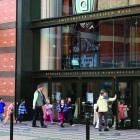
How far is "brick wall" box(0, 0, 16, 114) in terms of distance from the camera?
68.7ft

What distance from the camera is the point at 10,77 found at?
2097cm

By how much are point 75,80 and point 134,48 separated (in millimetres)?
3563

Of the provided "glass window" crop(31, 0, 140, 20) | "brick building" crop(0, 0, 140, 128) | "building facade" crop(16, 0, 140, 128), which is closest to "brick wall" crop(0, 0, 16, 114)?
"brick building" crop(0, 0, 140, 128)

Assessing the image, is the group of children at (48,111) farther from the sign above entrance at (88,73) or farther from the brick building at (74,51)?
the sign above entrance at (88,73)

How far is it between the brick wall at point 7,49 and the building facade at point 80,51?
370mm

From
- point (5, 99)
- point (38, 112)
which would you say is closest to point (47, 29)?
point (5, 99)

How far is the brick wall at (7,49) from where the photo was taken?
68.7 ft

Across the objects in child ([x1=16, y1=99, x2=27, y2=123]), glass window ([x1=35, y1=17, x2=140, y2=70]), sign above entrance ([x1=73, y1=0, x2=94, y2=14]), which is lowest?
child ([x1=16, y1=99, x2=27, y2=123])

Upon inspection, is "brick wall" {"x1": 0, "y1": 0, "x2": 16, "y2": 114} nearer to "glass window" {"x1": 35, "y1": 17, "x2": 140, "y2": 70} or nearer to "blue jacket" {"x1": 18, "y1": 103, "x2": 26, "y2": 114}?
"blue jacket" {"x1": 18, "y1": 103, "x2": 26, "y2": 114}

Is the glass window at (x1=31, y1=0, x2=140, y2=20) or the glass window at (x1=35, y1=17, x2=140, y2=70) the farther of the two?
the glass window at (x1=31, y1=0, x2=140, y2=20)

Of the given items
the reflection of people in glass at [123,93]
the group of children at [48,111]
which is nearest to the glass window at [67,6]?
the reflection of people in glass at [123,93]

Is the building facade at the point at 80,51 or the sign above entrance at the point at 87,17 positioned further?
the building facade at the point at 80,51

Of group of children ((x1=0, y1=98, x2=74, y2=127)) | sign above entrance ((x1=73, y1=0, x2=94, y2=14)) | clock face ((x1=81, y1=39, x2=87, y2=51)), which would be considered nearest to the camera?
group of children ((x1=0, y1=98, x2=74, y2=127))

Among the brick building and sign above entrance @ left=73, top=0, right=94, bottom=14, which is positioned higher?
sign above entrance @ left=73, top=0, right=94, bottom=14
